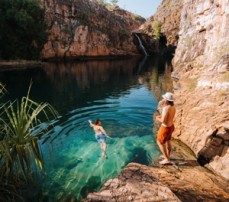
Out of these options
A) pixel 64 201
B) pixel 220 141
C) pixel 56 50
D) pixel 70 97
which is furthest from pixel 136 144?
pixel 56 50

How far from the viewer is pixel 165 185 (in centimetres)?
522

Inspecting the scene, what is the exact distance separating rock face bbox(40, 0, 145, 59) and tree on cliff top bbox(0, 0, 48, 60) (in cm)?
719

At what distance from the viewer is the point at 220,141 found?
7.45m

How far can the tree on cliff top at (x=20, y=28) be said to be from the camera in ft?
120

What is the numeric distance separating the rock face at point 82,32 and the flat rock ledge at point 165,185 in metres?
47.4

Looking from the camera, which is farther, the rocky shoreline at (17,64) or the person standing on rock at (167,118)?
the rocky shoreline at (17,64)

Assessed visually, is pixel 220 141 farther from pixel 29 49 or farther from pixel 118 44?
Result: pixel 118 44

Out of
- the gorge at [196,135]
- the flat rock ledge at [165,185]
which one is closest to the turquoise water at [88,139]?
the gorge at [196,135]

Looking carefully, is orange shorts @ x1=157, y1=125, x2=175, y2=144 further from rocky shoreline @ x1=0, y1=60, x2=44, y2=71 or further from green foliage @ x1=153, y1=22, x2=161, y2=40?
green foliage @ x1=153, y1=22, x2=161, y2=40

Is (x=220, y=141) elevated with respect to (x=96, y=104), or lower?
elevated

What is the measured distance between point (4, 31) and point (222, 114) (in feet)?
131

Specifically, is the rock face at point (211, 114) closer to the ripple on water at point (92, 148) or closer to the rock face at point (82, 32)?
the ripple on water at point (92, 148)

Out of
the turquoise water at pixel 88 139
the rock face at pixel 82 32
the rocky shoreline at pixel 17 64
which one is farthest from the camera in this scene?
the rock face at pixel 82 32

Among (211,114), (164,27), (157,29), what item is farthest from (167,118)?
(164,27)
